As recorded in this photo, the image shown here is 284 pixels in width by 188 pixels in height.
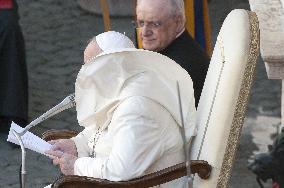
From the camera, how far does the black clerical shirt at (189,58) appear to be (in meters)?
3.87

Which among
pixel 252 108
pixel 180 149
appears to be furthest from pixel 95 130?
pixel 252 108

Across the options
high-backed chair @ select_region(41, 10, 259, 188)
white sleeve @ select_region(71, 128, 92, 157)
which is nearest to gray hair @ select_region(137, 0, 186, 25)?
high-backed chair @ select_region(41, 10, 259, 188)

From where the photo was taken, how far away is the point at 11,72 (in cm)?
629

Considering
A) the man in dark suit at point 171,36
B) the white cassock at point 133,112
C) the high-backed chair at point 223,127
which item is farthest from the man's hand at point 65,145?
the man in dark suit at point 171,36

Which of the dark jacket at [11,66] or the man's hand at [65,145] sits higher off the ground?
the man's hand at [65,145]

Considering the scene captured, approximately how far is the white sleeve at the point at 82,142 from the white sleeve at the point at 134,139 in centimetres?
47

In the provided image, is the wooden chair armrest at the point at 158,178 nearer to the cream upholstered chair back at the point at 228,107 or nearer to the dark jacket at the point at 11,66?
the cream upholstered chair back at the point at 228,107

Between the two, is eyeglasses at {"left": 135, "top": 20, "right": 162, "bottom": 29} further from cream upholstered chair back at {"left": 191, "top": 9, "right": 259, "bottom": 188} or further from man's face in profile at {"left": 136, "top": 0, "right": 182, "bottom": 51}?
cream upholstered chair back at {"left": 191, "top": 9, "right": 259, "bottom": 188}

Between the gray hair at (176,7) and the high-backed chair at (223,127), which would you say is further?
the gray hair at (176,7)

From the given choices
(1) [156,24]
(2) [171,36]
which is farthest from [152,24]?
(2) [171,36]

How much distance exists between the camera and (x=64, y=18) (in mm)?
9500

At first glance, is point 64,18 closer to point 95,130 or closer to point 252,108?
point 252,108

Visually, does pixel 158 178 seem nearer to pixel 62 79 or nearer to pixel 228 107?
pixel 228 107

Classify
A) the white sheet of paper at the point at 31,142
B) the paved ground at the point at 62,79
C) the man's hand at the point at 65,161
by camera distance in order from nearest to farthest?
the man's hand at the point at 65,161
the white sheet of paper at the point at 31,142
the paved ground at the point at 62,79
